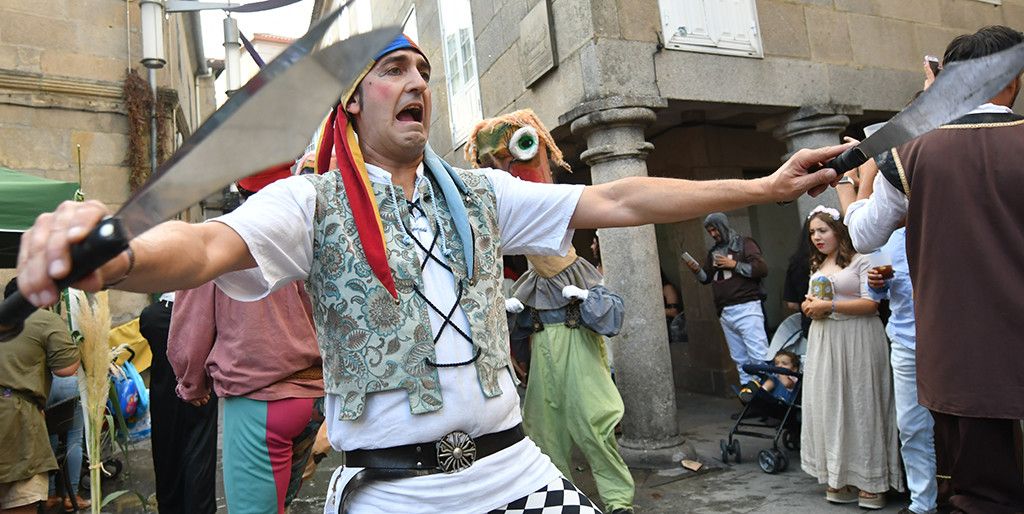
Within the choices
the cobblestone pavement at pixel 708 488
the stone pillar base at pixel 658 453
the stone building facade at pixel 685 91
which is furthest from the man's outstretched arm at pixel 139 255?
the stone pillar base at pixel 658 453

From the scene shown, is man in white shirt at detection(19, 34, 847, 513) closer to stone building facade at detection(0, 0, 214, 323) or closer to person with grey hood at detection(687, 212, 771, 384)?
person with grey hood at detection(687, 212, 771, 384)

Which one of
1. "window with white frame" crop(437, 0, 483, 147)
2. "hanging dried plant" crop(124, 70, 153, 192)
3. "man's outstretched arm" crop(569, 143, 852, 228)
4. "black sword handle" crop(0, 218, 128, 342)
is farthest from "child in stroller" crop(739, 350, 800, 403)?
"hanging dried plant" crop(124, 70, 153, 192)

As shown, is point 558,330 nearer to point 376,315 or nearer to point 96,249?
point 376,315

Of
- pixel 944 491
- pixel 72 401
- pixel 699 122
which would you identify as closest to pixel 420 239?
pixel 944 491

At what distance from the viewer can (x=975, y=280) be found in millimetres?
2762

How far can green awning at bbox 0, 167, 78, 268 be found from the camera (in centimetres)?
430

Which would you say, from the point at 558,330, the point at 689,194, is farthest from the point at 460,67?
the point at 689,194

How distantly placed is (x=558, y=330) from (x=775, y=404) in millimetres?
2209

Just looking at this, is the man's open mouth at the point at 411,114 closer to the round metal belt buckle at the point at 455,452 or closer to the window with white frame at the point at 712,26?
the round metal belt buckle at the point at 455,452

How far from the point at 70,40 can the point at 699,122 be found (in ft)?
24.3

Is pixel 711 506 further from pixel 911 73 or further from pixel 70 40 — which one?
pixel 70 40

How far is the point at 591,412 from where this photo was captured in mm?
4293

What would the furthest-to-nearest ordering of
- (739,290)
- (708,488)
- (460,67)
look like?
(460,67)
(739,290)
(708,488)

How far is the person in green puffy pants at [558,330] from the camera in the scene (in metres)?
4.36
